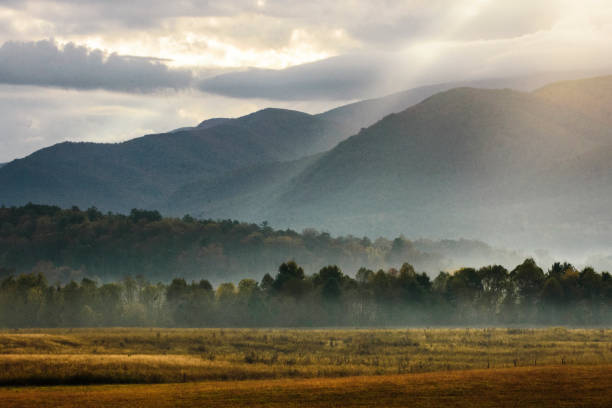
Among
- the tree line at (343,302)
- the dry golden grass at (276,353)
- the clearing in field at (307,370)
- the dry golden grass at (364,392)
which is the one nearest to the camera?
the dry golden grass at (364,392)

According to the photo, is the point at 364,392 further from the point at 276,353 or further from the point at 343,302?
the point at 343,302

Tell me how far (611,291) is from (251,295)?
256 feet

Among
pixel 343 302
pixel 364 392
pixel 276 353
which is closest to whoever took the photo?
pixel 364 392

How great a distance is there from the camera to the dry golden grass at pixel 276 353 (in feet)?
295

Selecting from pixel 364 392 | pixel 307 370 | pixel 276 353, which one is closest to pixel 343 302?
pixel 276 353

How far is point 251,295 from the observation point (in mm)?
181000

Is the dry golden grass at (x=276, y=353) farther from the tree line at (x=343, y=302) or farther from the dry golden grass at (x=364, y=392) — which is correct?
the tree line at (x=343, y=302)

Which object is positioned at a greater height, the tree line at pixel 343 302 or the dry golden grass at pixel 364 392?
the tree line at pixel 343 302

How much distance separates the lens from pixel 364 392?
76.2m

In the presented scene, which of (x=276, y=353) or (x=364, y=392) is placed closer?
(x=364, y=392)

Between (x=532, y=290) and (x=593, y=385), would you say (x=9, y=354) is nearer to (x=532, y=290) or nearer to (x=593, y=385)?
(x=593, y=385)

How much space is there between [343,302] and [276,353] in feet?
222

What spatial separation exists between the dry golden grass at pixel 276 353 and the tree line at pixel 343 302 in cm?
2788

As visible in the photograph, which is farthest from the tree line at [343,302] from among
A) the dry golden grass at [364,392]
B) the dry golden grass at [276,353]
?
the dry golden grass at [364,392]
